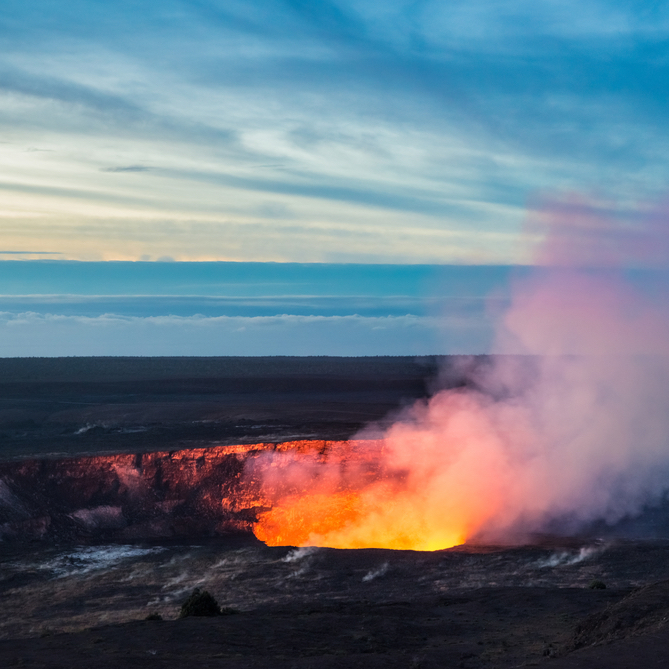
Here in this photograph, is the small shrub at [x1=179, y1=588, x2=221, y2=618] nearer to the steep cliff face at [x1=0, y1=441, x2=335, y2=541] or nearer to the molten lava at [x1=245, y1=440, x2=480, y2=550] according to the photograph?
the molten lava at [x1=245, y1=440, x2=480, y2=550]

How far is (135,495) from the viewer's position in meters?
32.6

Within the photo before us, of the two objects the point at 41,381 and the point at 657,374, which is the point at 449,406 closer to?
→ the point at 657,374

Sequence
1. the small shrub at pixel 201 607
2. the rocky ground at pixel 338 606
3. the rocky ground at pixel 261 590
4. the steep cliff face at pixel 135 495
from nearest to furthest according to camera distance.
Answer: the rocky ground at pixel 338 606, the rocky ground at pixel 261 590, the small shrub at pixel 201 607, the steep cliff face at pixel 135 495

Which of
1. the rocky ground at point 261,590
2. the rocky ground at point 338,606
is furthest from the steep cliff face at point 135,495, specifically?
the rocky ground at point 338,606

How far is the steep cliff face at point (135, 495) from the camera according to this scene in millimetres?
30031

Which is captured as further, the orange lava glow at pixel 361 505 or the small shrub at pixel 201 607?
the orange lava glow at pixel 361 505

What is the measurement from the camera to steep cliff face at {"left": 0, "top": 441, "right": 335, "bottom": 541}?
30.0 m

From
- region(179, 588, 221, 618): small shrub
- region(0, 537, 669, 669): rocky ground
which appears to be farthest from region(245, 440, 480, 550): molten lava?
region(179, 588, 221, 618): small shrub

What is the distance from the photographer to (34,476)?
32.2 m

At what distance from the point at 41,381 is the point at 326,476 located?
79.4 meters

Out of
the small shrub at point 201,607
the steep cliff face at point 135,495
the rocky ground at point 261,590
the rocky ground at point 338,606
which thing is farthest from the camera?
the steep cliff face at point 135,495

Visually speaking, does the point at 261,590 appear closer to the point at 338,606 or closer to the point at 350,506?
the point at 338,606

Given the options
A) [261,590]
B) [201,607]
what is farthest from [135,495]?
[201,607]

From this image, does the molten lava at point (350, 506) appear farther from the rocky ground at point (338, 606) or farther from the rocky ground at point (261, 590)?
the rocky ground at point (338, 606)
